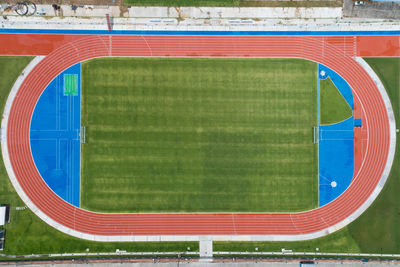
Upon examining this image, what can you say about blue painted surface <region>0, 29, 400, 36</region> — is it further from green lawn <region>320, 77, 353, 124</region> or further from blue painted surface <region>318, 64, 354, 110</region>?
green lawn <region>320, 77, 353, 124</region>

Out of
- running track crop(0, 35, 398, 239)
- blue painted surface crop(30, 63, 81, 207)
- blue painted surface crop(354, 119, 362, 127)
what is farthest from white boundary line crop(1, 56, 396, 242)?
blue painted surface crop(354, 119, 362, 127)

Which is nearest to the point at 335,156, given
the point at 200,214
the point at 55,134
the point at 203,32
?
the point at 200,214

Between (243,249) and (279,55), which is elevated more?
(279,55)

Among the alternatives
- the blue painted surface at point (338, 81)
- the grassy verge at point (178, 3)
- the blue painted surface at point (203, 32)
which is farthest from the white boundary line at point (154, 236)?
the grassy verge at point (178, 3)

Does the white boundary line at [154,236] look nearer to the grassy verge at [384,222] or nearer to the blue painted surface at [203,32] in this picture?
the grassy verge at [384,222]

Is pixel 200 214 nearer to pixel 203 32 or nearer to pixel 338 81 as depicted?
pixel 203 32

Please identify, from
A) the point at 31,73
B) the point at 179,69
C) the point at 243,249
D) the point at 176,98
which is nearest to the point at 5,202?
the point at 31,73

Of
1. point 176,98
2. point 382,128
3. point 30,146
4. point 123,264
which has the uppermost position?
point 176,98

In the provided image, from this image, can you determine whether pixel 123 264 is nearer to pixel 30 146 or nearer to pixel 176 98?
pixel 30 146
